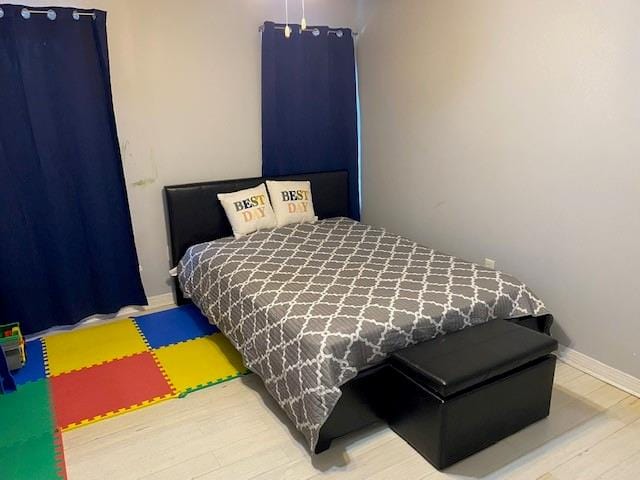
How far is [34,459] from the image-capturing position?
2.06m

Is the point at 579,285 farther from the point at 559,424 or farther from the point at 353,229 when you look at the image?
the point at 353,229

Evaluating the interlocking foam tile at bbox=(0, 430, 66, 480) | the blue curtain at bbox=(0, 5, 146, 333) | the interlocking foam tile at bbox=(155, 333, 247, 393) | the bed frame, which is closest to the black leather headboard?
the bed frame

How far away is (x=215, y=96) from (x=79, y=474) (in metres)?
2.56

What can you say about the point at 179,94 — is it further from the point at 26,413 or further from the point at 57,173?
the point at 26,413

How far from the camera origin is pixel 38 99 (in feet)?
9.37

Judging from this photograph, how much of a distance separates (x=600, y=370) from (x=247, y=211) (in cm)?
241

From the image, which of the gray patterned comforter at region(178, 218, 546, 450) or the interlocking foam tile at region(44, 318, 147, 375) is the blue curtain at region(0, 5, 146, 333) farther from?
the gray patterned comforter at region(178, 218, 546, 450)

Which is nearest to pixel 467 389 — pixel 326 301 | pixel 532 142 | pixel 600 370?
pixel 326 301

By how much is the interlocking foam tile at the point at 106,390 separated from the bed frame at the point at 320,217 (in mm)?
915

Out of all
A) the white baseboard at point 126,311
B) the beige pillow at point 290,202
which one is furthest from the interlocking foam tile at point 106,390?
the beige pillow at point 290,202

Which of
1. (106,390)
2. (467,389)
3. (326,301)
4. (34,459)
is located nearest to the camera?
(467,389)

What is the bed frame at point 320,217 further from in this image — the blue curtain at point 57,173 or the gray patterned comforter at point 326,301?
the blue curtain at point 57,173

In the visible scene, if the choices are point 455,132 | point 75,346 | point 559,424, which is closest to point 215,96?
point 455,132

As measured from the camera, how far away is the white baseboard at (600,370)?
243 cm
